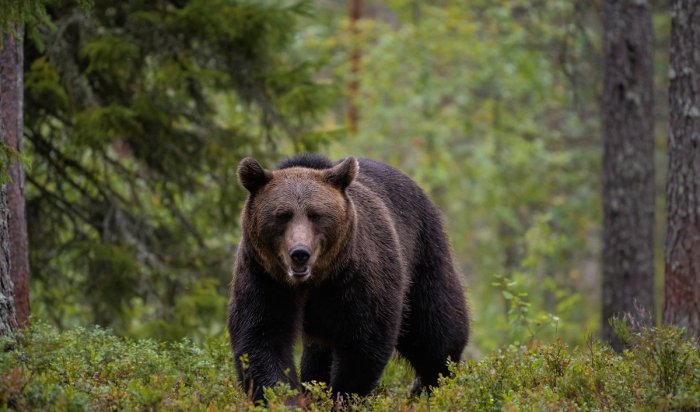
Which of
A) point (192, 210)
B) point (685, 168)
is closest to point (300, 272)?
point (685, 168)

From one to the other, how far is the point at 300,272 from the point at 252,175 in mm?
890

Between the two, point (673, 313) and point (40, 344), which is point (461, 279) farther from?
point (40, 344)

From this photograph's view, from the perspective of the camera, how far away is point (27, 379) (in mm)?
4824

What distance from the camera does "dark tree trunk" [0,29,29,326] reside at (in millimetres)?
7336

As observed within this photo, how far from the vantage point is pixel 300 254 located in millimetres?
6031

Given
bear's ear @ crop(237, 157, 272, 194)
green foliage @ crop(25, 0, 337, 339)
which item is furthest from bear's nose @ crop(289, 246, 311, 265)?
green foliage @ crop(25, 0, 337, 339)

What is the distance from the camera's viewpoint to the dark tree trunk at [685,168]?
852 centimetres

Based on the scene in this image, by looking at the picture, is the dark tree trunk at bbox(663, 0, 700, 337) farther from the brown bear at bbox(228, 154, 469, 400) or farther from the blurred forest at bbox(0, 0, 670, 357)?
the brown bear at bbox(228, 154, 469, 400)

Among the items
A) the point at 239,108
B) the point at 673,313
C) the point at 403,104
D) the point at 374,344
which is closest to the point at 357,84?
the point at 403,104

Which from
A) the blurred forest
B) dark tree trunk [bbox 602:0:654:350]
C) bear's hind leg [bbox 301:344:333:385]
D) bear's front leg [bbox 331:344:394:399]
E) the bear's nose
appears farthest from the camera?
dark tree trunk [bbox 602:0:654:350]

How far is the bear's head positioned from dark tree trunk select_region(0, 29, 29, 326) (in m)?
2.09

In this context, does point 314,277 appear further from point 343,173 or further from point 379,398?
point 379,398

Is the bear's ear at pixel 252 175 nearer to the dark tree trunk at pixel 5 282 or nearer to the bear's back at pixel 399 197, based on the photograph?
the bear's back at pixel 399 197

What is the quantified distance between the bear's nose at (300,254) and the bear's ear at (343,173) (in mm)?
827
